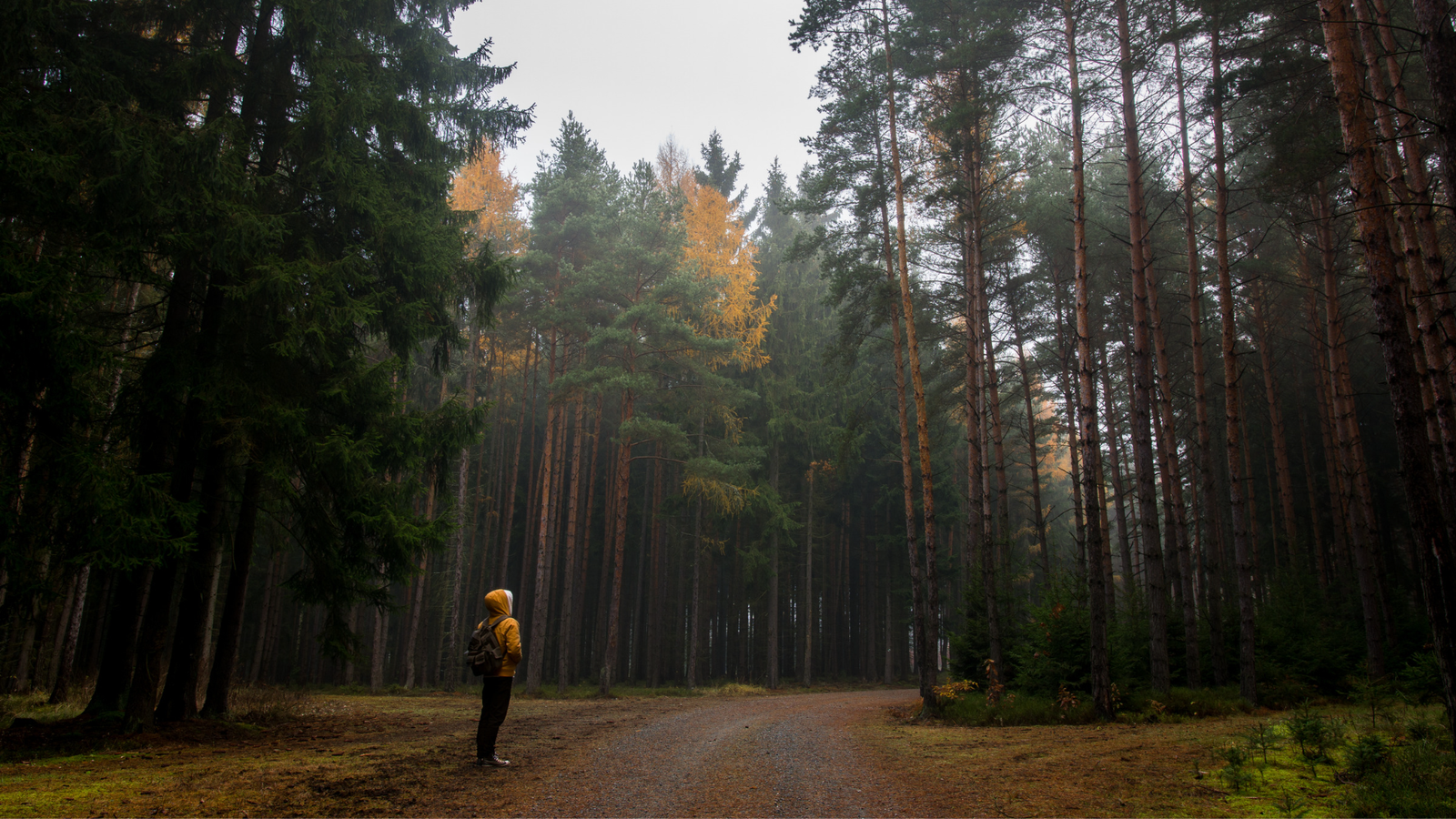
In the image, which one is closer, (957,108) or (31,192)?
(31,192)

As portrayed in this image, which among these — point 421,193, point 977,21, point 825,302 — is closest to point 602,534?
point 825,302

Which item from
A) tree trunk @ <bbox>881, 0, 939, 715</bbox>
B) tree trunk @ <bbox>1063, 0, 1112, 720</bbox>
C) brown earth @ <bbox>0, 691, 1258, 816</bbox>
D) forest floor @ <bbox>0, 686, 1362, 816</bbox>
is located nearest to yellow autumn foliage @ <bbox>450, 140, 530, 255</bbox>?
tree trunk @ <bbox>881, 0, 939, 715</bbox>

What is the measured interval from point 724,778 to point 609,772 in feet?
3.85

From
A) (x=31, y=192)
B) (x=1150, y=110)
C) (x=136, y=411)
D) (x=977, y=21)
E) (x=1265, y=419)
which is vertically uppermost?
(x=977, y=21)

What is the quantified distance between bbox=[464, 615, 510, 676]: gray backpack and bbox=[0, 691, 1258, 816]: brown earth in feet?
3.10

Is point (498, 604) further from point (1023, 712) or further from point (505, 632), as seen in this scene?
point (1023, 712)

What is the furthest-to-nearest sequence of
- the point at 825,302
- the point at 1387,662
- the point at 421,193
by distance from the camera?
Result: the point at 825,302 < the point at 1387,662 < the point at 421,193

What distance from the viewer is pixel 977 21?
514 inches

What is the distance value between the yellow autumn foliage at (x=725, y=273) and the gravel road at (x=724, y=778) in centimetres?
1395

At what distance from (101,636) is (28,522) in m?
21.0

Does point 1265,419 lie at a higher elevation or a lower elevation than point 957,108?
lower

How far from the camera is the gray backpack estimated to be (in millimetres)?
6457

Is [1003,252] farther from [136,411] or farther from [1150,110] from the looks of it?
[136,411]

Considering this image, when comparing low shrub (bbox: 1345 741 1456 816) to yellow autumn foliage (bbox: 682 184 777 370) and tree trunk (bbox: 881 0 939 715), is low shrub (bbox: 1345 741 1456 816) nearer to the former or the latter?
tree trunk (bbox: 881 0 939 715)
